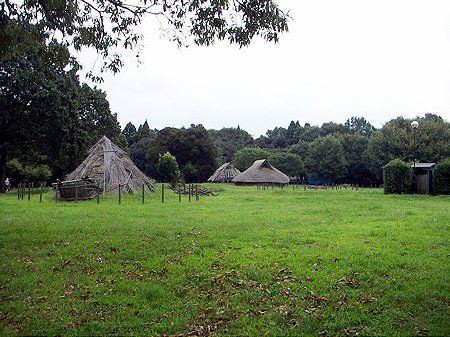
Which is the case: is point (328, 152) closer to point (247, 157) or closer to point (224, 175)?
point (247, 157)

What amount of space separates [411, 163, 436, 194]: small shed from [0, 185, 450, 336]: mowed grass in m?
16.6

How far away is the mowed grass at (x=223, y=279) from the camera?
536cm

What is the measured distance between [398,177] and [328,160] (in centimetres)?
3434

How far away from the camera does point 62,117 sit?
28031 mm

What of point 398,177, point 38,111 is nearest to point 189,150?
point 38,111

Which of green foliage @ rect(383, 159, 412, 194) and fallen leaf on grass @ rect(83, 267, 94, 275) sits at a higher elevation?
green foliage @ rect(383, 159, 412, 194)

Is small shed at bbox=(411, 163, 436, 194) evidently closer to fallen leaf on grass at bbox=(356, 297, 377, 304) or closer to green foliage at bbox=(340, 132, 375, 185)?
fallen leaf on grass at bbox=(356, 297, 377, 304)

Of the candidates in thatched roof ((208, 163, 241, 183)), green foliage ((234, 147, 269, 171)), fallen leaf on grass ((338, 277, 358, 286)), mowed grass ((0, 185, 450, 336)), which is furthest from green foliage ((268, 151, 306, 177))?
fallen leaf on grass ((338, 277, 358, 286))

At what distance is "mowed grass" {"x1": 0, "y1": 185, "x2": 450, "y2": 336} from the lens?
211 inches

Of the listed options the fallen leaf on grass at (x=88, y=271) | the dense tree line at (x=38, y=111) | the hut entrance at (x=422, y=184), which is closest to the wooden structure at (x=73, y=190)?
the dense tree line at (x=38, y=111)

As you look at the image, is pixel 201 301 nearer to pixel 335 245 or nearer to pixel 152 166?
pixel 335 245

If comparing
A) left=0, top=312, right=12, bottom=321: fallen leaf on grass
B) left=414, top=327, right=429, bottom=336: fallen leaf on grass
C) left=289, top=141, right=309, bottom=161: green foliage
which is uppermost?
left=289, top=141, right=309, bottom=161: green foliage

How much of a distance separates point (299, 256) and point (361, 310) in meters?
2.71

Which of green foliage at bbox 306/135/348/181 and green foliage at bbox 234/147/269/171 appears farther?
green foliage at bbox 234/147/269/171
